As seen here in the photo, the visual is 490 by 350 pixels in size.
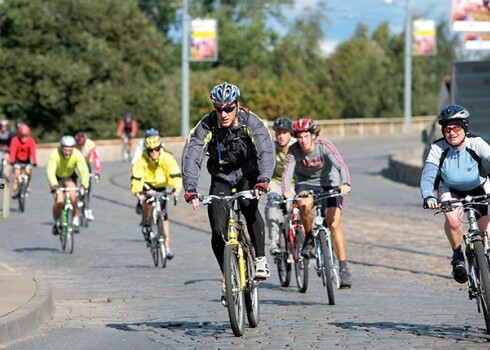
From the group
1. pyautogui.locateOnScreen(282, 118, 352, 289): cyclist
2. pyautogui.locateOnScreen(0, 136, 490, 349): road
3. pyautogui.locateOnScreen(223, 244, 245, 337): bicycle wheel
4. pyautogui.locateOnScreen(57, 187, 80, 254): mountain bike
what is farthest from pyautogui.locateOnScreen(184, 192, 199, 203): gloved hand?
pyautogui.locateOnScreen(57, 187, 80, 254): mountain bike

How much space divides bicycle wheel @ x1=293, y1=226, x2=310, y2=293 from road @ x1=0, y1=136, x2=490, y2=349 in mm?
183

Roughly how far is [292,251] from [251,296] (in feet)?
10.5

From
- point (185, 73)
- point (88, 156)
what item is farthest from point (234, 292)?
point (185, 73)

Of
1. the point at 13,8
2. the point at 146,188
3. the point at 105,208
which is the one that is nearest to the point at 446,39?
the point at 13,8

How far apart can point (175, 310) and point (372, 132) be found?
58.8 metres

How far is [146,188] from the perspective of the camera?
54.1 ft

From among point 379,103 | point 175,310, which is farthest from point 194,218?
point 379,103

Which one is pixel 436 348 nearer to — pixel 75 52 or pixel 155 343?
pixel 155 343

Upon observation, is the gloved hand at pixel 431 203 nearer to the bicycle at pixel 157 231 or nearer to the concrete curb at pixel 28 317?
the concrete curb at pixel 28 317

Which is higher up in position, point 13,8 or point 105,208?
point 13,8

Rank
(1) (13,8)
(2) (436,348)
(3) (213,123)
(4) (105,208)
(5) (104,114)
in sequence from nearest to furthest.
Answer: (2) (436,348) → (3) (213,123) → (4) (105,208) → (5) (104,114) → (1) (13,8)

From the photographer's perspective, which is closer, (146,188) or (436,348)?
(436,348)

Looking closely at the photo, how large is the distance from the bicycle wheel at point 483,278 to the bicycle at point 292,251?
3578mm

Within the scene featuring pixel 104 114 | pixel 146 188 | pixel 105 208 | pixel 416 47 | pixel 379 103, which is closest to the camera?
pixel 146 188
